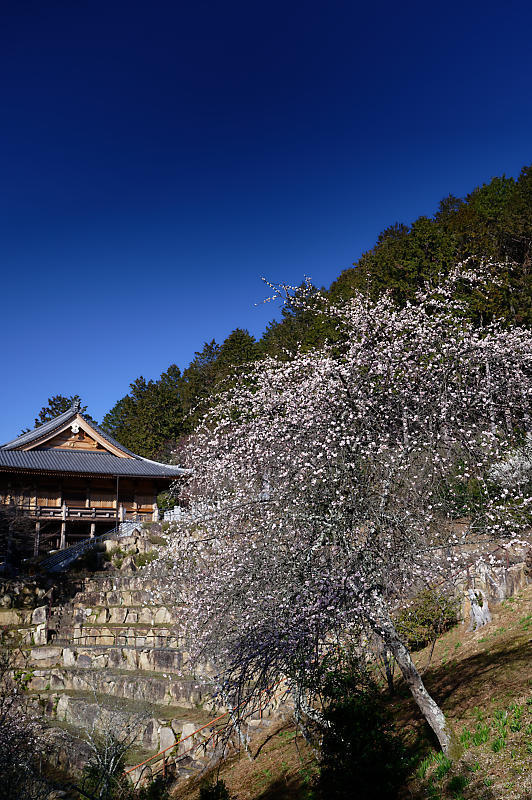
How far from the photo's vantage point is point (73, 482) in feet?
102

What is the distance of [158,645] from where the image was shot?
17062mm

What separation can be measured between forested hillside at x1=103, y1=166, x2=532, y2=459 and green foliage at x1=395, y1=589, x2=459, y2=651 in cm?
631

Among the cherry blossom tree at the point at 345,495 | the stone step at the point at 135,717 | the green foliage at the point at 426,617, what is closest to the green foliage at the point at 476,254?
the cherry blossom tree at the point at 345,495

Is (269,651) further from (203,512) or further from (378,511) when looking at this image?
(203,512)

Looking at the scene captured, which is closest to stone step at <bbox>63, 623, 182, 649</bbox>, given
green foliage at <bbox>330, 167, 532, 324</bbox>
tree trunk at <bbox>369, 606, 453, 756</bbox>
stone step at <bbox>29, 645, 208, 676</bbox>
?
stone step at <bbox>29, 645, 208, 676</bbox>

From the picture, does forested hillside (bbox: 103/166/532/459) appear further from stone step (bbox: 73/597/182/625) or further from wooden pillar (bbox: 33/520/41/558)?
wooden pillar (bbox: 33/520/41/558)

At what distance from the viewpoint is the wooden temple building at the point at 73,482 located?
2852 cm

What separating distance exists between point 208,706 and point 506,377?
37.2ft

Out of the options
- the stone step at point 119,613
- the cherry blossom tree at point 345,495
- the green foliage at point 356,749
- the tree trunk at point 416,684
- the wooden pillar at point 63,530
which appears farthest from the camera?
the wooden pillar at point 63,530

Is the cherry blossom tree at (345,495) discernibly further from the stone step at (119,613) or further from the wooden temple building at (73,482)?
the wooden temple building at (73,482)

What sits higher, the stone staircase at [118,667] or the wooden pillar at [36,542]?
the wooden pillar at [36,542]

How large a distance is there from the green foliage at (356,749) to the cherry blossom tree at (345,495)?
52 centimetres

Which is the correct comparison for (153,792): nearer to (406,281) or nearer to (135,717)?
(135,717)

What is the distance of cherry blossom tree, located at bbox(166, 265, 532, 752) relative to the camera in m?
7.05
